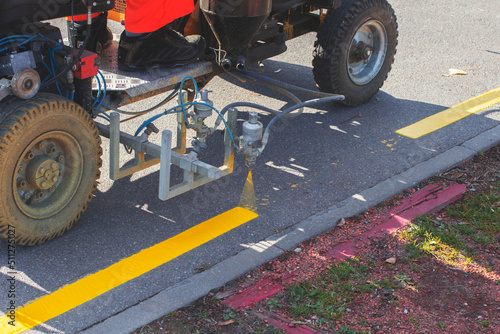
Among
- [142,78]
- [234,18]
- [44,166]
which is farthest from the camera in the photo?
[234,18]

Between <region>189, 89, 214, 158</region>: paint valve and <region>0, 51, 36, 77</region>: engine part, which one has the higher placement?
<region>0, 51, 36, 77</region>: engine part

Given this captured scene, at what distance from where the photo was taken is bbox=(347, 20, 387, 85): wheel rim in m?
5.77

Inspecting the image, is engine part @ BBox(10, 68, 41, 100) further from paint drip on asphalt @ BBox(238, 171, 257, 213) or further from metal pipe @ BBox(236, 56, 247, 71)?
metal pipe @ BBox(236, 56, 247, 71)

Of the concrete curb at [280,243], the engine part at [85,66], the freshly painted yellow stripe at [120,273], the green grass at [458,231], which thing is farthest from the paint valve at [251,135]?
the green grass at [458,231]

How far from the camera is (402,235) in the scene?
409cm

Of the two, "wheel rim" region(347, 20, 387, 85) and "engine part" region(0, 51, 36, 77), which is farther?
"wheel rim" region(347, 20, 387, 85)

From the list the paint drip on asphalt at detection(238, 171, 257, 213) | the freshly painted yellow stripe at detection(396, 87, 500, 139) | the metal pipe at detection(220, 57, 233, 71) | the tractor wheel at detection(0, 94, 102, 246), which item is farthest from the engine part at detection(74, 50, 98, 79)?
the freshly painted yellow stripe at detection(396, 87, 500, 139)

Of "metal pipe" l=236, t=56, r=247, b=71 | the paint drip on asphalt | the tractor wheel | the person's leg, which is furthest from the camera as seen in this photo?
"metal pipe" l=236, t=56, r=247, b=71

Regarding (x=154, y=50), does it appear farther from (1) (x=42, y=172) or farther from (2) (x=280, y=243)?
(2) (x=280, y=243)

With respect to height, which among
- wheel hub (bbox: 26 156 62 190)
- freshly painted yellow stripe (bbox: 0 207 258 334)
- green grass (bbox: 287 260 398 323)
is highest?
wheel hub (bbox: 26 156 62 190)

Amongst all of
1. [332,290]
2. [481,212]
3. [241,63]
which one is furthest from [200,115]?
[481,212]

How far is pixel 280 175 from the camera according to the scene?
4723 millimetres

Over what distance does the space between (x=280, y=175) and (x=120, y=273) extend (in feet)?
5.36

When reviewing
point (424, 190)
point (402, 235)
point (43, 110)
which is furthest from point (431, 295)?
point (43, 110)
